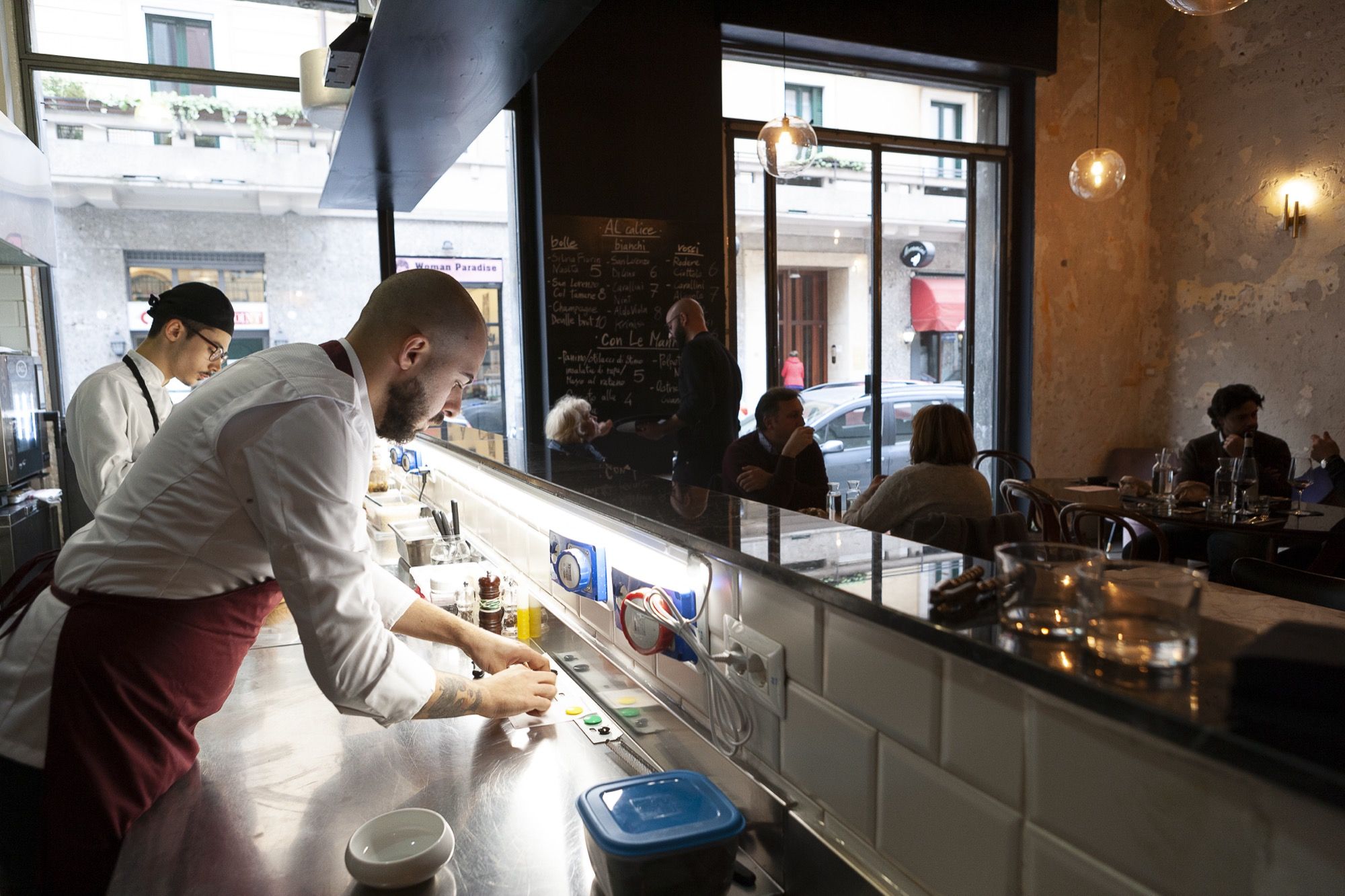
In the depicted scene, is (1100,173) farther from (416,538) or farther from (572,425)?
(416,538)

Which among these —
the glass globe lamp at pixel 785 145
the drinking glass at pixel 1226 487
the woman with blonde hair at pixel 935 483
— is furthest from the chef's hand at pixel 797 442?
the drinking glass at pixel 1226 487

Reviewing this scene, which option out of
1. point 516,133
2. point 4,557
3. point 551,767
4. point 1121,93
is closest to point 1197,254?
point 1121,93

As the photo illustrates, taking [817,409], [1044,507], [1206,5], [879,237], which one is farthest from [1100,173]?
[1206,5]

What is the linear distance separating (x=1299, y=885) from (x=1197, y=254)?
7.02 meters

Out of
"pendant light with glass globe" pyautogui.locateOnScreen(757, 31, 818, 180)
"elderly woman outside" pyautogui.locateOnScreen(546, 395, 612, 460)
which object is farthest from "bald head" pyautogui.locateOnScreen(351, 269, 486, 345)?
"pendant light with glass globe" pyautogui.locateOnScreen(757, 31, 818, 180)

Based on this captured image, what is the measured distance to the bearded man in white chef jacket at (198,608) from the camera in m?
1.28

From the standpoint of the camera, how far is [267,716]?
1.70m

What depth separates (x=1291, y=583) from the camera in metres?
2.63

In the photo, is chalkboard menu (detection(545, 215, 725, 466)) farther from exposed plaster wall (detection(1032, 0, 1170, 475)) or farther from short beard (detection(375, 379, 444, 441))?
short beard (detection(375, 379, 444, 441))

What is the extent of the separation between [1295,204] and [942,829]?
257 inches

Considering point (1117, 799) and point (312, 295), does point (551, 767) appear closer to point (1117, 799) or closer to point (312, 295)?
point (1117, 799)

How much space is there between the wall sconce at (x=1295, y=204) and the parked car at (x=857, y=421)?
2.39 metres

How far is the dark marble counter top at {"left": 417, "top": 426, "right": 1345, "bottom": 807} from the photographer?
0.58 meters

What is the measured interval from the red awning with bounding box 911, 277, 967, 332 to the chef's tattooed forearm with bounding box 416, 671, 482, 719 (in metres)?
5.58
